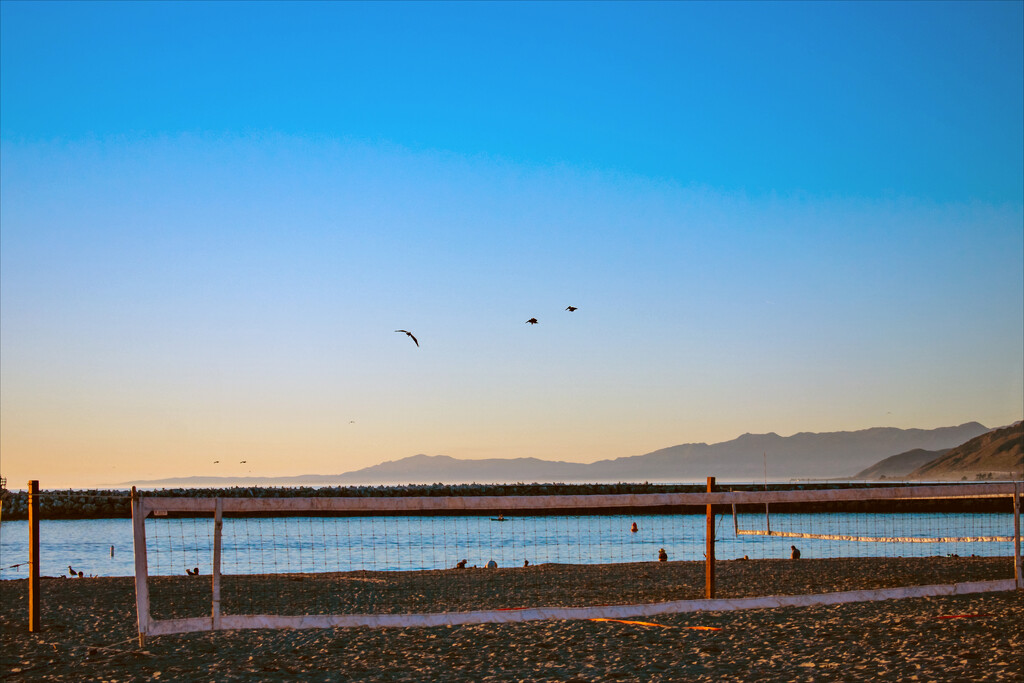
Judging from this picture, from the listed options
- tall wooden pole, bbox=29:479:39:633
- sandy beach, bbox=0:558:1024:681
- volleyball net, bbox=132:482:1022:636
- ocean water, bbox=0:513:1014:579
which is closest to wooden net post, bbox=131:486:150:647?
volleyball net, bbox=132:482:1022:636

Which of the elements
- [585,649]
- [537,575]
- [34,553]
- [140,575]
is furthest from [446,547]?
[585,649]

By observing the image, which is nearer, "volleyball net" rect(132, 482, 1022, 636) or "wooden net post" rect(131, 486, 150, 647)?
"wooden net post" rect(131, 486, 150, 647)

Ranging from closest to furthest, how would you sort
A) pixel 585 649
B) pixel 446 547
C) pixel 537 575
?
pixel 585 649 → pixel 537 575 → pixel 446 547

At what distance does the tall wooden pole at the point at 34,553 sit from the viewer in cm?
1259

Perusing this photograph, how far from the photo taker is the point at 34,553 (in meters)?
12.9

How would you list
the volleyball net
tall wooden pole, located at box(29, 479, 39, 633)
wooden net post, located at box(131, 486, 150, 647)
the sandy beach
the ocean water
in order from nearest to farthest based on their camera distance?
1. the sandy beach
2. wooden net post, located at box(131, 486, 150, 647)
3. the volleyball net
4. tall wooden pole, located at box(29, 479, 39, 633)
5. the ocean water

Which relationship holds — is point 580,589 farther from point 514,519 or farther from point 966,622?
point 514,519

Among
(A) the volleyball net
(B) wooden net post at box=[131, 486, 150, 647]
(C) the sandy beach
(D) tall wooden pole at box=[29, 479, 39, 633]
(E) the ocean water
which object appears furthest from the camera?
(E) the ocean water

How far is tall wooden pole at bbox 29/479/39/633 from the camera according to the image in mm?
12594

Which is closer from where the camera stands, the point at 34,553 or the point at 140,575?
the point at 140,575

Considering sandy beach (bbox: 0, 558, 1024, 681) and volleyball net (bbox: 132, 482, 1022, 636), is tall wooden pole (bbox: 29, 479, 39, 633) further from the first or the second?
volleyball net (bbox: 132, 482, 1022, 636)

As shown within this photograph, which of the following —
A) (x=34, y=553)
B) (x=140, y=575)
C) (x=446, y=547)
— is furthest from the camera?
(x=446, y=547)

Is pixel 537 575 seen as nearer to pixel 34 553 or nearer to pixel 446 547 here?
pixel 34 553

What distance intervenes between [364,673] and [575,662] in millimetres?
2100
